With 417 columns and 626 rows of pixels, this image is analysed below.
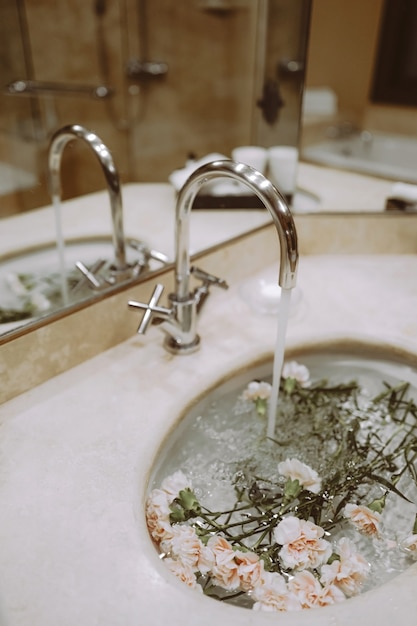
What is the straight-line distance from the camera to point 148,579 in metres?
0.60

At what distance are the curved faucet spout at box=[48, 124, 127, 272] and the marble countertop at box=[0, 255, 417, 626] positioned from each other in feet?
0.67


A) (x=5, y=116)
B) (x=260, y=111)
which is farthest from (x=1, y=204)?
(x=260, y=111)

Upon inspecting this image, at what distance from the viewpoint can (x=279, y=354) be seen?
0.89 meters

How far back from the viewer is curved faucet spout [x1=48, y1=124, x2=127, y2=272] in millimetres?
981

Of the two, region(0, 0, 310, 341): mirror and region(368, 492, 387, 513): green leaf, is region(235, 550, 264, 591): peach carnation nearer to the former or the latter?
region(368, 492, 387, 513): green leaf

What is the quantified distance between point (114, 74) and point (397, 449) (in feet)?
4.01

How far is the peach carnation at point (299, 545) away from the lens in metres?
0.65

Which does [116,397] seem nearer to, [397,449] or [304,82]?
[397,449]

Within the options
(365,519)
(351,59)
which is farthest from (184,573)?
(351,59)

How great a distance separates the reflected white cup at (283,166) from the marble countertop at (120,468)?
0.42m

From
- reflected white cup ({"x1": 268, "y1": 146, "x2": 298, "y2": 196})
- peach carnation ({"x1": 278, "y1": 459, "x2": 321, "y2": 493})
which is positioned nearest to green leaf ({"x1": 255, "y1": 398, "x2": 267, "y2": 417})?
peach carnation ({"x1": 278, "y1": 459, "x2": 321, "y2": 493})

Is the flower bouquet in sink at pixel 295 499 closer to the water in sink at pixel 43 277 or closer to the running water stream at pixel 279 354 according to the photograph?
the running water stream at pixel 279 354

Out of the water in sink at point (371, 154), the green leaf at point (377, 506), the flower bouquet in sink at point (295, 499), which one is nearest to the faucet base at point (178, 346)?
the flower bouquet in sink at point (295, 499)

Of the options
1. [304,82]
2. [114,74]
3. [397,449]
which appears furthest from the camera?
[304,82]
